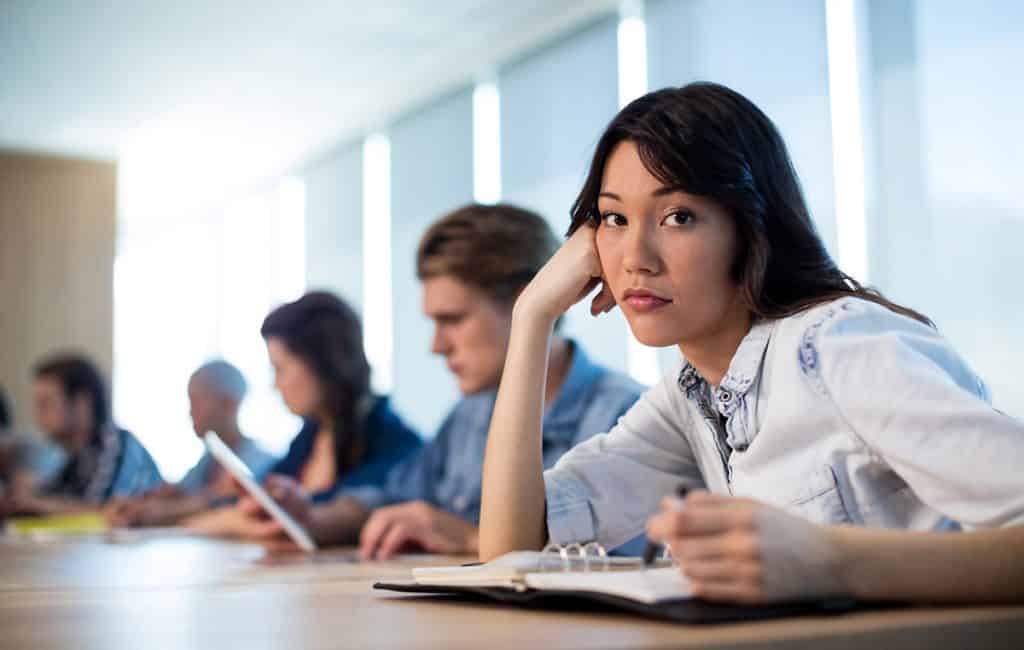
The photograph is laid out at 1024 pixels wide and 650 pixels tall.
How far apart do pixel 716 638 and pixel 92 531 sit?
3.04 m

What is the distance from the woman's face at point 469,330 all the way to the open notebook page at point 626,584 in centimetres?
145

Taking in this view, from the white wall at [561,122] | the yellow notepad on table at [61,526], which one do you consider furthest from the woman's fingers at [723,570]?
the white wall at [561,122]

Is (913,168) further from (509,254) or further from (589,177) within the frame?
(589,177)

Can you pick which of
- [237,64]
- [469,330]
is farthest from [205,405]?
[469,330]

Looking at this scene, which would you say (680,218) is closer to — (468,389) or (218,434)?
(468,389)

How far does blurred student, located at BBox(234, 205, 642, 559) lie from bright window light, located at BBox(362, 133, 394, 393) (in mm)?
3855

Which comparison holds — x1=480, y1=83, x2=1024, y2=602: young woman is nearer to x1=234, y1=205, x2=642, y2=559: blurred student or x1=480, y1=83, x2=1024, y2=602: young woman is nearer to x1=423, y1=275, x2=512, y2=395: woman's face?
x1=234, y1=205, x2=642, y2=559: blurred student

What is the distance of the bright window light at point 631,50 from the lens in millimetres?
4617

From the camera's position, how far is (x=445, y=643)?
705mm

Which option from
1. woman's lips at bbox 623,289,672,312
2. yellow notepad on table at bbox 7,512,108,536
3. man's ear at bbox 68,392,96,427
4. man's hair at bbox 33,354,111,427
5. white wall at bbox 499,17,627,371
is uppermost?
white wall at bbox 499,17,627,371

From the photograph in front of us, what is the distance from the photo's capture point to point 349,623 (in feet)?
2.80

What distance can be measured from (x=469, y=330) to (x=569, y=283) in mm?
961

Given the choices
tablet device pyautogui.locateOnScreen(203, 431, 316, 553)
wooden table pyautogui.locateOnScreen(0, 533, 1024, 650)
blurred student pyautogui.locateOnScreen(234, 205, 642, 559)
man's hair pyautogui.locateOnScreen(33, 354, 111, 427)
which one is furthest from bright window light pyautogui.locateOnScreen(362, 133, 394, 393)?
wooden table pyautogui.locateOnScreen(0, 533, 1024, 650)

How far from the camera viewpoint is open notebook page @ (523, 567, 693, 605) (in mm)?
773
